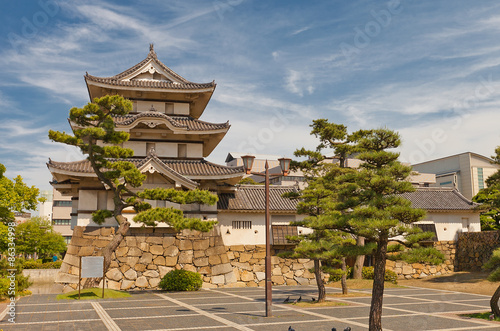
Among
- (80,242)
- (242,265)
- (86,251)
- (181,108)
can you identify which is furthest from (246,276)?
(181,108)

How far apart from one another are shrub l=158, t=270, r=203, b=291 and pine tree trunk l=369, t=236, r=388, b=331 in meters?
14.4

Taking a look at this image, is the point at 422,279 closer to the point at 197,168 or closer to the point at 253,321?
the point at 197,168

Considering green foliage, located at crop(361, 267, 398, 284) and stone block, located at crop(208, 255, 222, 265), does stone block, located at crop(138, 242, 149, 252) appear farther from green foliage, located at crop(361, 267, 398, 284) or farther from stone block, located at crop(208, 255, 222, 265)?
green foliage, located at crop(361, 267, 398, 284)

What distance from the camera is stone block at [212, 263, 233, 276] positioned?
25.6 meters

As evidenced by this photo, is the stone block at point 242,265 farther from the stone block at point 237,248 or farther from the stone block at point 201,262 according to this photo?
the stone block at point 201,262

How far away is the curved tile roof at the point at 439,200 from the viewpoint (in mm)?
33250

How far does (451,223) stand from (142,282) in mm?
23680

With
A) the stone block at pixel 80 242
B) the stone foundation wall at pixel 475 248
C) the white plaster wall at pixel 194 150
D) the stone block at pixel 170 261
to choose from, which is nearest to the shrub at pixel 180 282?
the stone block at pixel 170 261

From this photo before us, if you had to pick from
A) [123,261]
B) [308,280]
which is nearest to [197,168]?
[123,261]

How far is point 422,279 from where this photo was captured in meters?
31.2

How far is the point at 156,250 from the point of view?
970 inches

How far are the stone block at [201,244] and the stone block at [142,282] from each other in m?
3.31

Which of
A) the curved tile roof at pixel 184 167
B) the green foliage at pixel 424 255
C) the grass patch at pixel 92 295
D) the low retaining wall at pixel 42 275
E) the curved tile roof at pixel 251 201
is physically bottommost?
the grass patch at pixel 92 295

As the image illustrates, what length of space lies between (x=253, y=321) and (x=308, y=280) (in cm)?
1505
